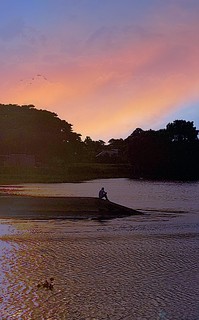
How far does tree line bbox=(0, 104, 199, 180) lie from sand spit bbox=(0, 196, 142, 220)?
93.0m

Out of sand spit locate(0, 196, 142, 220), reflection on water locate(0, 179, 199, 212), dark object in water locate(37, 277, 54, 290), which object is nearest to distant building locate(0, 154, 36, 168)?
reflection on water locate(0, 179, 199, 212)

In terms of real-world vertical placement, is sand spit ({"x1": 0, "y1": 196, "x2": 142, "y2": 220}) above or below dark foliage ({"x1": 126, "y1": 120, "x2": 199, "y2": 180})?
below

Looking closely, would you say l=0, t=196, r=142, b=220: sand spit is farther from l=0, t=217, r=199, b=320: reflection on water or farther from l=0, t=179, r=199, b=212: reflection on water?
l=0, t=179, r=199, b=212: reflection on water

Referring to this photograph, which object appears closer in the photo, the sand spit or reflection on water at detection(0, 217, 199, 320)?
reflection on water at detection(0, 217, 199, 320)

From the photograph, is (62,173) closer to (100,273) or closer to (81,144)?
(81,144)

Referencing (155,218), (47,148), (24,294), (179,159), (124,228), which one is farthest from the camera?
(179,159)

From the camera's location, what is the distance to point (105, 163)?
17962 centimetres

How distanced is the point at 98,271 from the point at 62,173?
115038mm

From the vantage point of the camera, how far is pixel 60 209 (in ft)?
143

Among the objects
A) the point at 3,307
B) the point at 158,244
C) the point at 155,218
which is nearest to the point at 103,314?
the point at 3,307

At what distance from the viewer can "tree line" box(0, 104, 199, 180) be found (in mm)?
140725

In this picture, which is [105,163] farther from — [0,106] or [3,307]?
[3,307]

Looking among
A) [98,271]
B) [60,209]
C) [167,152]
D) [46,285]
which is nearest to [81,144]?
[167,152]

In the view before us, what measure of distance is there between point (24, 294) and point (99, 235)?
14.8 metres
